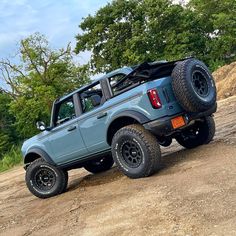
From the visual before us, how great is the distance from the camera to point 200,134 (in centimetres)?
872

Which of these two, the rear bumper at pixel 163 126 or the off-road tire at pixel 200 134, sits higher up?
the rear bumper at pixel 163 126

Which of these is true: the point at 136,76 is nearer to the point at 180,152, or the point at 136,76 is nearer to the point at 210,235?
the point at 180,152

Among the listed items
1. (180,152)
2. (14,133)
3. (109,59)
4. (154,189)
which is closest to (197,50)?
(109,59)

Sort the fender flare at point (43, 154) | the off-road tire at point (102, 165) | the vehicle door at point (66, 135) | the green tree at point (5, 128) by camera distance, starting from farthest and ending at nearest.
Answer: the green tree at point (5, 128)
the off-road tire at point (102, 165)
the fender flare at point (43, 154)
the vehicle door at point (66, 135)

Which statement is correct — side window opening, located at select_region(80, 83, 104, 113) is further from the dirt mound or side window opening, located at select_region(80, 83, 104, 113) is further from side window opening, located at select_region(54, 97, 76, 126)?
the dirt mound

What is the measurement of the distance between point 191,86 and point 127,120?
1.21 m

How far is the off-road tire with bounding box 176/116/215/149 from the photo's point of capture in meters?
8.60

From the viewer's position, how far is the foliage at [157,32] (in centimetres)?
3997

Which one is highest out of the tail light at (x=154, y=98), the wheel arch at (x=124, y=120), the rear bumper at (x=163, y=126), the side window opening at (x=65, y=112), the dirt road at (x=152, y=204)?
the side window opening at (x=65, y=112)

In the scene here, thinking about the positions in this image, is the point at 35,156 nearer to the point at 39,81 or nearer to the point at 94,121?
the point at 94,121

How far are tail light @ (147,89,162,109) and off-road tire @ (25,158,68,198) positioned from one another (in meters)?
2.65

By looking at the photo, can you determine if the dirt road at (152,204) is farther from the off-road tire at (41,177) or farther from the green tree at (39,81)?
the green tree at (39,81)

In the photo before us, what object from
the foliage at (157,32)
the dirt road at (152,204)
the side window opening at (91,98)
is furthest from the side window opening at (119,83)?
the foliage at (157,32)

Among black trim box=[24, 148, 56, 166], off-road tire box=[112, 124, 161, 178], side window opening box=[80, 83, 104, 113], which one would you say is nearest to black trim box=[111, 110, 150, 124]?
off-road tire box=[112, 124, 161, 178]
